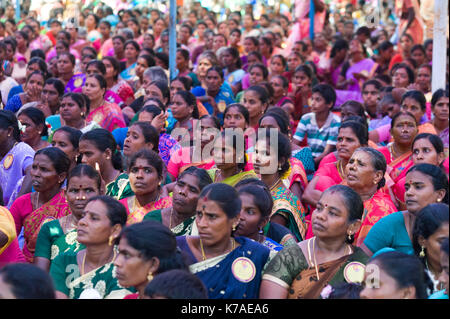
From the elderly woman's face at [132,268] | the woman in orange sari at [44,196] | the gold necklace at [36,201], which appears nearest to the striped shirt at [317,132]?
the woman in orange sari at [44,196]

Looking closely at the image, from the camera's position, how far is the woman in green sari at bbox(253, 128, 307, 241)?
479 cm

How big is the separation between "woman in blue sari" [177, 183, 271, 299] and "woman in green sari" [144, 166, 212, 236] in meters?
0.47

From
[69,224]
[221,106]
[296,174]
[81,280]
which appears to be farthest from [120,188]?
[221,106]

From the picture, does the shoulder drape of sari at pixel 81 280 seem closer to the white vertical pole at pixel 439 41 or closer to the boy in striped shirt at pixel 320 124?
the boy in striped shirt at pixel 320 124

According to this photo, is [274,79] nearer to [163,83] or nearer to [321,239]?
[163,83]

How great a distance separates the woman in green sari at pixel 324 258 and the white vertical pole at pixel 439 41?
376 centimetres

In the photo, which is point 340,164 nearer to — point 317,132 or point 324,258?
point 317,132

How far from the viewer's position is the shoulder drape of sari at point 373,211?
4508 mm

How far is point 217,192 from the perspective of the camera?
3.73 meters

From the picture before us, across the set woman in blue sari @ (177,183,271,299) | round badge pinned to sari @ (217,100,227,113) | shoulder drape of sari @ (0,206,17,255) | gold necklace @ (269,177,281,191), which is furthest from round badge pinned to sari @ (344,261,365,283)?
round badge pinned to sari @ (217,100,227,113)

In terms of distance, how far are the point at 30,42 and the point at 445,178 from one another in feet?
31.9

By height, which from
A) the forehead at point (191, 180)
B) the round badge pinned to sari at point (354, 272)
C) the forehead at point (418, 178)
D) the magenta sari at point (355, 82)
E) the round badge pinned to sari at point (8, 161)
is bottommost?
the magenta sari at point (355, 82)

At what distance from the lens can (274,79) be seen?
8406 mm
